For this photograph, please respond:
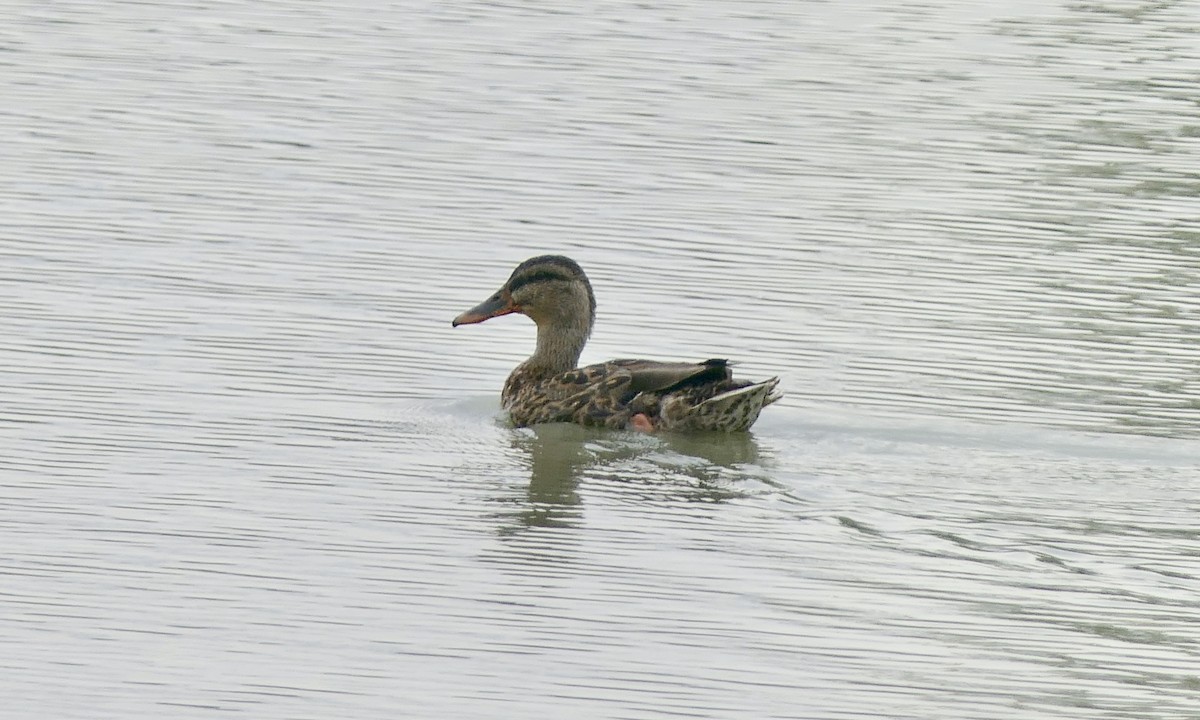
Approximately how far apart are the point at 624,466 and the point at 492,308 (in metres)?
1.76

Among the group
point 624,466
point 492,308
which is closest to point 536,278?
point 492,308

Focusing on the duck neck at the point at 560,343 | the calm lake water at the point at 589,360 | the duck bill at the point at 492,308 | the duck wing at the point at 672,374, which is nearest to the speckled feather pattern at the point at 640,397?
the duck wing at the point at 672,374

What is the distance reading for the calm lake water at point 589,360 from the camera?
729cm

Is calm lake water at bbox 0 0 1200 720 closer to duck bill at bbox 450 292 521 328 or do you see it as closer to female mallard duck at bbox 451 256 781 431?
female mallard duck at bbox 451 256 781 431

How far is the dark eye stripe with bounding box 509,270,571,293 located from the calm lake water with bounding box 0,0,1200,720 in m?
0.51

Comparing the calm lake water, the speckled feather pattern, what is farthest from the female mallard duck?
the calm lake water

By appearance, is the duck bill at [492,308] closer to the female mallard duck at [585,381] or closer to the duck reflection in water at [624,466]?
the female mallard duck at [585,381]

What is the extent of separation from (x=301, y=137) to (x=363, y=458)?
7.01 m

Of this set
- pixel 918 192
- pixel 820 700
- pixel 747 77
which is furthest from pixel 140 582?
pixel 747 77

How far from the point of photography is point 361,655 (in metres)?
7.16

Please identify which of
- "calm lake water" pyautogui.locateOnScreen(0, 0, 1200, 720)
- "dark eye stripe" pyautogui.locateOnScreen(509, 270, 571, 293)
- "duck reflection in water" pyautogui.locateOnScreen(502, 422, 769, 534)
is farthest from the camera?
"dark eye stripe" pyautogui.locateOnScreen(509, 270, 571, 293)

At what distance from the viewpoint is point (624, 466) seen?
10.1 m

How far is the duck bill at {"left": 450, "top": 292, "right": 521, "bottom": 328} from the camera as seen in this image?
37.7 feet

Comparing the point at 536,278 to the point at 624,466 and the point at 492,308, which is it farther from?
the point at 624,466
